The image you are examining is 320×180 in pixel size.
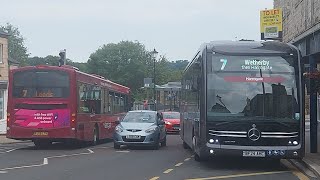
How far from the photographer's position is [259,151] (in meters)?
13.6

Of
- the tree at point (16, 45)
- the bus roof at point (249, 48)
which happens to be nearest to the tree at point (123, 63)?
the tree at point (16, 45)

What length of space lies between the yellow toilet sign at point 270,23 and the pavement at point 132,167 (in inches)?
253

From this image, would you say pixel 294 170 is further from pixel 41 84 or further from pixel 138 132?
pixel 41 84

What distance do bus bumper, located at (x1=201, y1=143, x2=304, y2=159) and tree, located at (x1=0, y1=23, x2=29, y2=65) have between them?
88720 millimetres

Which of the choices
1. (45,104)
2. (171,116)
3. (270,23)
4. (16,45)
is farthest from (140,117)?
(16,45)

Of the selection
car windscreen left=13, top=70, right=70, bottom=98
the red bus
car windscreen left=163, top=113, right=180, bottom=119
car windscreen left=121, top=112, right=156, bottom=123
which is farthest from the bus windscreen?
car windscreen left=163, top=113, right=180, bottom=119

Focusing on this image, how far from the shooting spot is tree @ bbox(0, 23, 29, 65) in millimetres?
100044

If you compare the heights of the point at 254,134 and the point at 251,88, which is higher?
the point at 251,88

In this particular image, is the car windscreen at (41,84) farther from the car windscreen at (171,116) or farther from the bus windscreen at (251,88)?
the car windscreen at (171,116)

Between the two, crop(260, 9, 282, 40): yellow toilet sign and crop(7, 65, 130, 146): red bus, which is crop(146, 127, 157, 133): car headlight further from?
crop(260, 9, 282, 40): yellow toilet sign

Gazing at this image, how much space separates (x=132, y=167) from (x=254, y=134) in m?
3.33

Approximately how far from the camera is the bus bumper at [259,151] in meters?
13.6

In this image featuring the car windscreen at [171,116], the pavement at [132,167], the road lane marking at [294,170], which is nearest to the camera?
the pavement at [132,167]

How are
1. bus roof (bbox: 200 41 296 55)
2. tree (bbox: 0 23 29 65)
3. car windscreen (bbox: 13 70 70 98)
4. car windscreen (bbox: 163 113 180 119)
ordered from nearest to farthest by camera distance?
bus roof (bbox: 200 41 296 55) < car windscreen (bbox: 13 70 70 98) < car windscreen (bbox: 163 113 180 119) < tree (bbox: 0 23 29 65)
